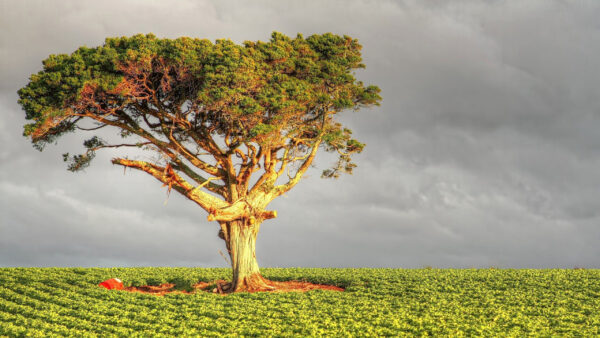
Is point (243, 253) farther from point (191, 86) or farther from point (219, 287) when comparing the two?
point (191, 86)

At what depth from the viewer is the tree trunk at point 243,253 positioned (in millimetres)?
24359

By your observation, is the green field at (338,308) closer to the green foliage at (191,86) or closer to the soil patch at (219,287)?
the soil patch at (219,287)

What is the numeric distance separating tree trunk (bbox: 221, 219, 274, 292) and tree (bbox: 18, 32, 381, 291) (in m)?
0.05

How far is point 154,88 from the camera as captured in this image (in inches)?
909

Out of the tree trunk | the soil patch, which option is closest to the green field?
the soil patch

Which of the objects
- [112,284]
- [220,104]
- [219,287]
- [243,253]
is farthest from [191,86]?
[112,284]

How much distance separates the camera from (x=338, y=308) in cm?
1923

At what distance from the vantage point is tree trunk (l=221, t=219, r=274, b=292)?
24.4 m

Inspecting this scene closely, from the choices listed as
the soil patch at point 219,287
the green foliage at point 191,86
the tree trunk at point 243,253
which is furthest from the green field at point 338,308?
the green foliage at point 191,86

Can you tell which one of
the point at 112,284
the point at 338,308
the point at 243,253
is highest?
the point at 243,253

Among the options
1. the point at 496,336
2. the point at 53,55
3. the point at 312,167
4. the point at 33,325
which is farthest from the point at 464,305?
the point at 53,55

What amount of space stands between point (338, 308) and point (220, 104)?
29.7 ft

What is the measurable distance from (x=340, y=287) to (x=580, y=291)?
10.6 m

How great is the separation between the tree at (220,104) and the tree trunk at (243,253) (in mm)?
46
